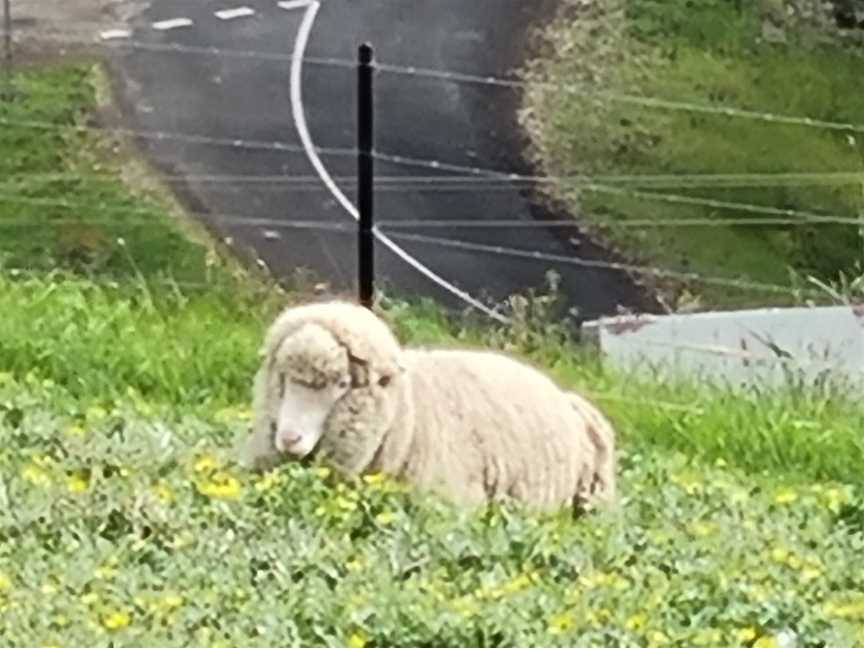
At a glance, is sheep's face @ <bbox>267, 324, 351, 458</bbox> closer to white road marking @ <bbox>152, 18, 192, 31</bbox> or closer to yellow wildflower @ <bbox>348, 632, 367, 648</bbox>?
yellow wildflower @ <bbox>348, 632, 367, 648</bbox>

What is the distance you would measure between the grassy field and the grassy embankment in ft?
30.0

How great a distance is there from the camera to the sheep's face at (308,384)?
249 inches

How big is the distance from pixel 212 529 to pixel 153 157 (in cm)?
1369

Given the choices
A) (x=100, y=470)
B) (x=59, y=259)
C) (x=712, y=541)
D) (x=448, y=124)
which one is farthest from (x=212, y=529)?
(x=448, y=124)

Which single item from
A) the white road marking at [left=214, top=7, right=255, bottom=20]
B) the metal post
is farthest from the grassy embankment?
the white road marking at [left=214, top=7, right=255, bottom=20]

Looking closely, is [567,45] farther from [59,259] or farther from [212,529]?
[212,529]

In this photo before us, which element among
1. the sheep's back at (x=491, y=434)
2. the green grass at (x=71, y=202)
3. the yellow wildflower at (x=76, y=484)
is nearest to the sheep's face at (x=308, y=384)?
the sheep's back at (x=491, y=434)

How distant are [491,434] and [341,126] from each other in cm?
1419

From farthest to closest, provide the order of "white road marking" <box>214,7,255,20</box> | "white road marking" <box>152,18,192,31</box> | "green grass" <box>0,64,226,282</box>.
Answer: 1. "white road marking" <box>214,7,255,20</box>
2. "white road marking" <box>152,18,192,31</box>
3. "green grass" <box>0,64,226,282</box>

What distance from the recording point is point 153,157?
19547 millimetres

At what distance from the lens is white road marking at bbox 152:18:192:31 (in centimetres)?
2262

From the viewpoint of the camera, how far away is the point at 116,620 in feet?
17.3

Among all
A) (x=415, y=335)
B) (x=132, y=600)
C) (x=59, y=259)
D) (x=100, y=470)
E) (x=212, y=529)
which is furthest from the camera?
(x=59, y=259)

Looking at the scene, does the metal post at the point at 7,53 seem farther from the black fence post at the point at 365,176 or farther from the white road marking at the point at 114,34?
the black fence post at the point at 365,176
